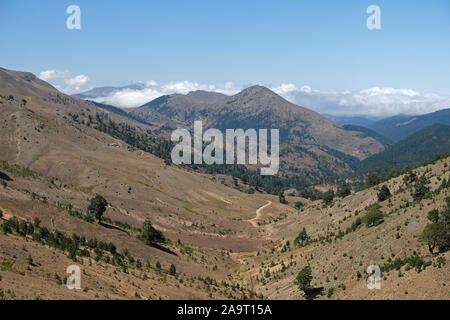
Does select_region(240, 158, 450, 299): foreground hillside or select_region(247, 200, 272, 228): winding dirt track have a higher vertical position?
select_region(240, 158, 450, 299): foreground hillside

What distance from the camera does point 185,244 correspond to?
73.9 metres

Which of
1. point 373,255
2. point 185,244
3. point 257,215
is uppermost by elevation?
point 373,255

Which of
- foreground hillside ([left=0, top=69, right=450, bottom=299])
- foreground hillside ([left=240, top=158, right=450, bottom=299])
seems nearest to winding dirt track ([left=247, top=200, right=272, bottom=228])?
foreground hillside ([left=0, top=69, right=450, bottom=299])

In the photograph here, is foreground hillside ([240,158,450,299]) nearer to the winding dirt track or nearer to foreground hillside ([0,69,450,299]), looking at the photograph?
foreground hillside ([0,69,450,299])

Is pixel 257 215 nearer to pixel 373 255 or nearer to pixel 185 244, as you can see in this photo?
pixel 185 244

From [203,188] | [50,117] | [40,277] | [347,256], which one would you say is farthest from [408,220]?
[50,117]

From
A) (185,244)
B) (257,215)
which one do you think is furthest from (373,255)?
(257,215)

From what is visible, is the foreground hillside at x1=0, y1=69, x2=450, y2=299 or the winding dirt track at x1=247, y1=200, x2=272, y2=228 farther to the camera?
the winding dirt track at x1=247, y1=200, x2=272, y2=228

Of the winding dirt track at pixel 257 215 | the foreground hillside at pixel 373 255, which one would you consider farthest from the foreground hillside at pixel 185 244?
the winding dirt track at pixel 257 215

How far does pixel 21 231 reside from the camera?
41125mm

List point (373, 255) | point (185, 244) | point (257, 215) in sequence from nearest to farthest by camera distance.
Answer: point (373, 255), point (185, 244), point (257, 215)

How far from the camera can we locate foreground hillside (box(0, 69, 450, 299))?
32.0 meters

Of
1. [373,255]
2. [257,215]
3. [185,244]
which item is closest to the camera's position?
[373,255]
